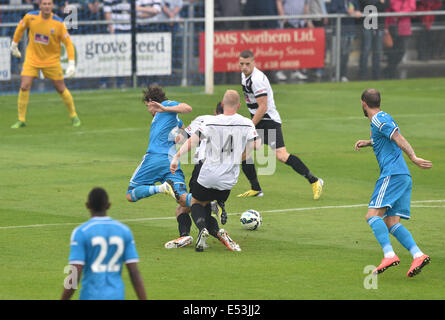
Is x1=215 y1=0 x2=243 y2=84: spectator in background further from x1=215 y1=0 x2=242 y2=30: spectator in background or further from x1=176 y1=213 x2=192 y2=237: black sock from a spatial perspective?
x1=176 y1=213 x2=192 y2=237: black sock

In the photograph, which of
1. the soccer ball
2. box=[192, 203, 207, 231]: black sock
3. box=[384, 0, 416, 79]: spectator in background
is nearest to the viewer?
box=[192, 203, 207, 231]: black sock

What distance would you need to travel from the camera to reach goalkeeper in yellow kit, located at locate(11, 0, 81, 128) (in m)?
21.5

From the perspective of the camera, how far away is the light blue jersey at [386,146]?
34.0 ft

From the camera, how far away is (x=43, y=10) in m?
21.4

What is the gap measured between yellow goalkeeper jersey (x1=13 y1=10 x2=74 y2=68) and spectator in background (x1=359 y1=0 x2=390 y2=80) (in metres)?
11.5

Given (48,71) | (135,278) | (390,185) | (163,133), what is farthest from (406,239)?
(48,71)

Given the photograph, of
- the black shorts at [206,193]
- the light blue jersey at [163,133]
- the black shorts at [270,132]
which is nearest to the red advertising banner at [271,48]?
the black shorts at [270,132]

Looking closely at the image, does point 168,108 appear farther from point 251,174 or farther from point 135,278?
point 135,278

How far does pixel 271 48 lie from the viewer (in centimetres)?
2883

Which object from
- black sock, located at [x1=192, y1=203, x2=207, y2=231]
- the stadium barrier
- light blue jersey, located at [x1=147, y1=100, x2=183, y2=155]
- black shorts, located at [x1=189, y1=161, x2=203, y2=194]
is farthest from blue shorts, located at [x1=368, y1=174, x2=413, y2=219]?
the stadium barrier

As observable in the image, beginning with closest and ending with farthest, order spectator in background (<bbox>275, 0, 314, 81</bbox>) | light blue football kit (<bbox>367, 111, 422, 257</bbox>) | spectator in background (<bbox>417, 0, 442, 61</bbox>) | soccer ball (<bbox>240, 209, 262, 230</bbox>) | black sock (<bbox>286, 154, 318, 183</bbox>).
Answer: light blue football kit (<bbox>367, 111, 422, 257</bbox>), soccer ball (<bbox>240, 209, 262, 230</bbox>), black sock (<bbox>286, 154, 318, 183</bbox>), spectator in background (<bbox>275, 0, 314, 81</bbox>), spectator in background (<bbox>417, 0, 442, 61</bbox>)

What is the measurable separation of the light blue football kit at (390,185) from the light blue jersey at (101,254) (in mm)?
3944
